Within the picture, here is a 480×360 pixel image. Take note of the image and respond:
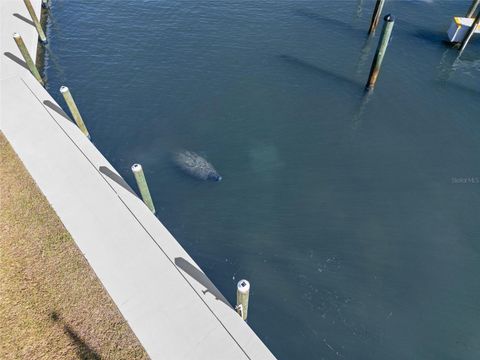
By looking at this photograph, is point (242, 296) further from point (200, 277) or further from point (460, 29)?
point (460, 29)

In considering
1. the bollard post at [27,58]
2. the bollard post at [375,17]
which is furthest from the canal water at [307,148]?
the bollard post at [27,58]

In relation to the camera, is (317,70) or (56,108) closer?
→ (56,108)

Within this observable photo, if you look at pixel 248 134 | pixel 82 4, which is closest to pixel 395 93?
pixel 248 134

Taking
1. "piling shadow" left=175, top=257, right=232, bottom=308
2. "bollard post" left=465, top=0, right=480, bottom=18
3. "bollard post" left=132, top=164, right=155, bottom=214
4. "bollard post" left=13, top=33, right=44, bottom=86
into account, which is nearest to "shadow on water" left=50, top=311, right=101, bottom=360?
"piling shadow" left=175, top=257, right=232, bottom=308

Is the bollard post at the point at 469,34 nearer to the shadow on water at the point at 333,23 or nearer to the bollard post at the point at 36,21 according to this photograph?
the shadow on water at the point at 333,23

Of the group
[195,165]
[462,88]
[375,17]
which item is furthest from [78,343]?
[375,17]

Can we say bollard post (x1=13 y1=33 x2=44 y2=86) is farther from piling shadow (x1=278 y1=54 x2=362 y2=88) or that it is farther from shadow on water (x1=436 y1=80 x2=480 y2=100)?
shadow on water (x1=436 y1=80 x2=480 y2=100)
